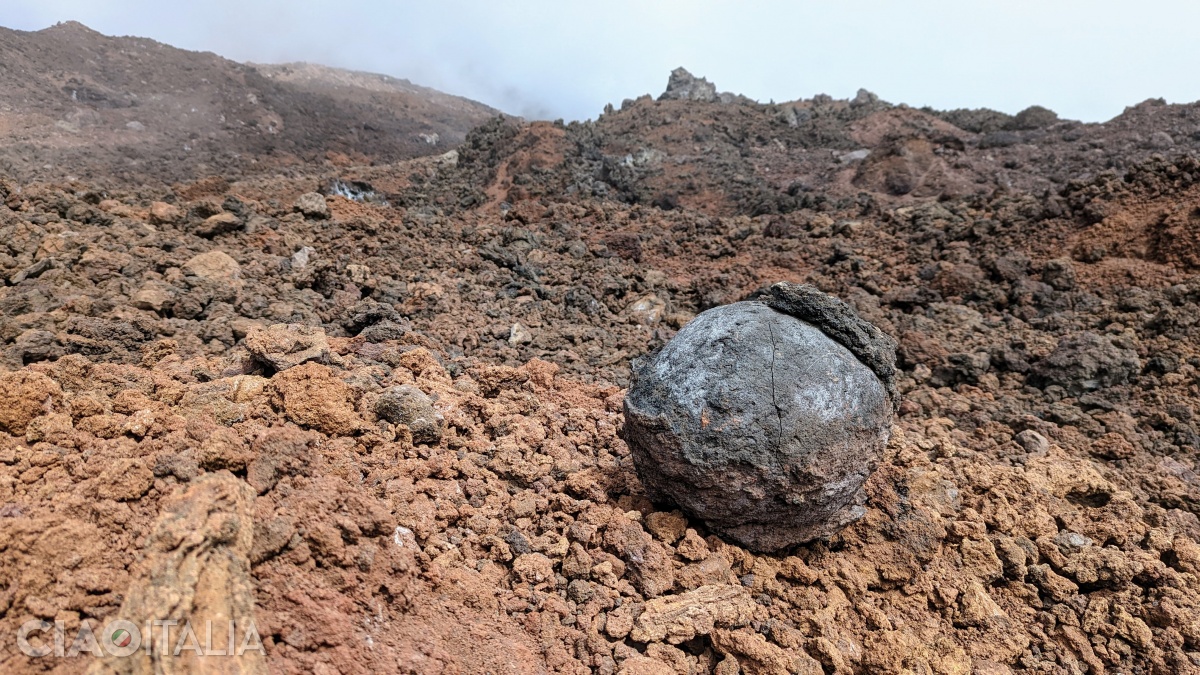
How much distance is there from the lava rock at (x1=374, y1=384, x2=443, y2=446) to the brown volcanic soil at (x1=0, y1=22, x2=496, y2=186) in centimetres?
1706

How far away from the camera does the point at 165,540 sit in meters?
1.77

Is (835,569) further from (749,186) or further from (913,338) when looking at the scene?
(749,186)

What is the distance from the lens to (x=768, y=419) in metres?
2.90

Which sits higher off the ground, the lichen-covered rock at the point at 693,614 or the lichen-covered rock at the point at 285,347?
the lichen-covered rock at the point at 285,347

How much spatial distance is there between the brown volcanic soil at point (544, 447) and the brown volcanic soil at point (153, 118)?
43.6ft

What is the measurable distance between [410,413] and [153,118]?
90.4ft

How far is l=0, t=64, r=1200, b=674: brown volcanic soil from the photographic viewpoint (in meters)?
2.38

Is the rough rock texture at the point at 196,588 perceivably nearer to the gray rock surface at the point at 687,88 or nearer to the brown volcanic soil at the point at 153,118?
the brown volcanic soil at the point at 153,118

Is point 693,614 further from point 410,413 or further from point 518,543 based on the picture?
point 410,413

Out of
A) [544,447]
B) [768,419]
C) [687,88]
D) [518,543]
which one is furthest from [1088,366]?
[687,88]

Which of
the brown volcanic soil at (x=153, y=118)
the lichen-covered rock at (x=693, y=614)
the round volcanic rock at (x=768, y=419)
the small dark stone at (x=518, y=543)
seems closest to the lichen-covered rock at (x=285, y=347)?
the small dark stone at (x=518, y=543)

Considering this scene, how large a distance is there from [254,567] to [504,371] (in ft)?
9.12

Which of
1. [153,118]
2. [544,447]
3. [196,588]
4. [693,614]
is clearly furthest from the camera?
[153,118]

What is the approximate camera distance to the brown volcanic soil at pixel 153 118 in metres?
18.8
